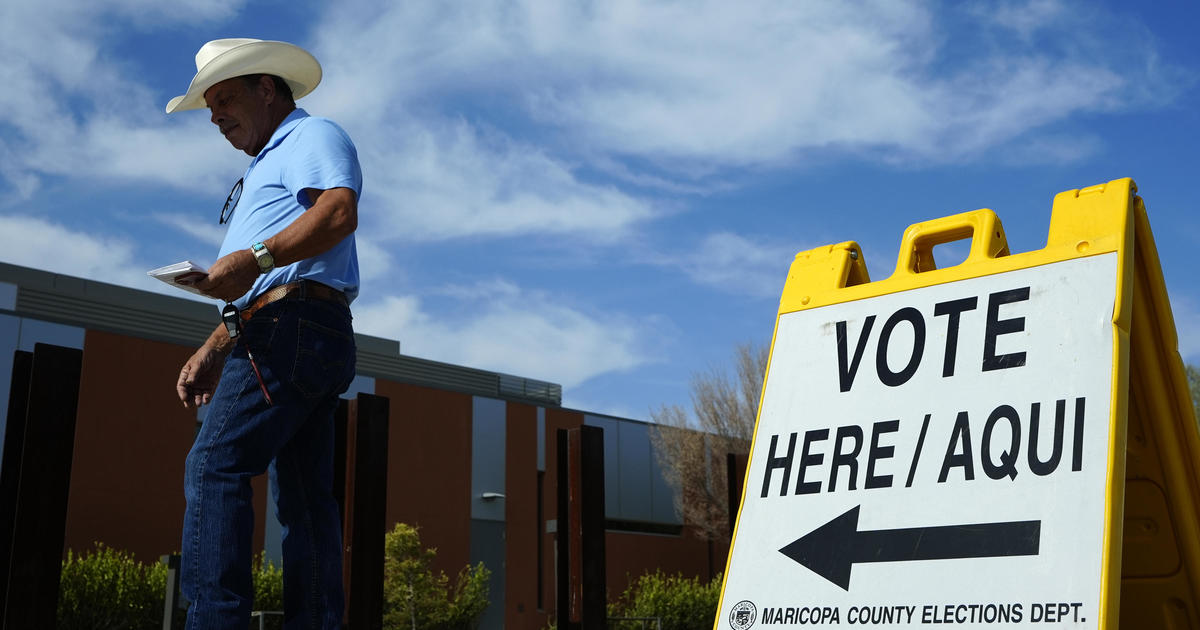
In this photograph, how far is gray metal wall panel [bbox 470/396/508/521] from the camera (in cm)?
2850

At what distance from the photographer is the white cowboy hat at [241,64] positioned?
2.88 metres

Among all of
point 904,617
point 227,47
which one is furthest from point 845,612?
point 227,47

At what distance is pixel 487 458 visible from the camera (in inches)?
1145

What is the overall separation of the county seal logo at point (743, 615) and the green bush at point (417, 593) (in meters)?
21.6

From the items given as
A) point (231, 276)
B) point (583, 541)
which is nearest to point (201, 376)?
point (231, 276)

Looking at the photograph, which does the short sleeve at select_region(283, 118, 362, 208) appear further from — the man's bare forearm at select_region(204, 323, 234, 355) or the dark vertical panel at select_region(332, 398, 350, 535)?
the dark vertical panel at select_region(332, 398, 350, 535)

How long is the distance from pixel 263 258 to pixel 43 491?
53.8 inches

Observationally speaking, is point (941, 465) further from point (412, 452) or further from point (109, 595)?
point (412, 452)

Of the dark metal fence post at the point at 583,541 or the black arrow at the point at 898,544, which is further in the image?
the dark metal fence post at the point at 583,541

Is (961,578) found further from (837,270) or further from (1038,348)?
(837,270)

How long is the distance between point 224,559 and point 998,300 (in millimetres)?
1930

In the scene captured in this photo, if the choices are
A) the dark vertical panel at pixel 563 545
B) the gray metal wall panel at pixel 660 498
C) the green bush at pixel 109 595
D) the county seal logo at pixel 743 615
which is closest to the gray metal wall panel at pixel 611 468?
the gray metal wall panel at pixel 660 498

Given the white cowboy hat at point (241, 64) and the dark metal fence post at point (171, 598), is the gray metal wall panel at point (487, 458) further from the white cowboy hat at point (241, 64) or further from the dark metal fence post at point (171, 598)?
the white cowboy hat at point (241, 64)

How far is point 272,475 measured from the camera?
9.27 feet
